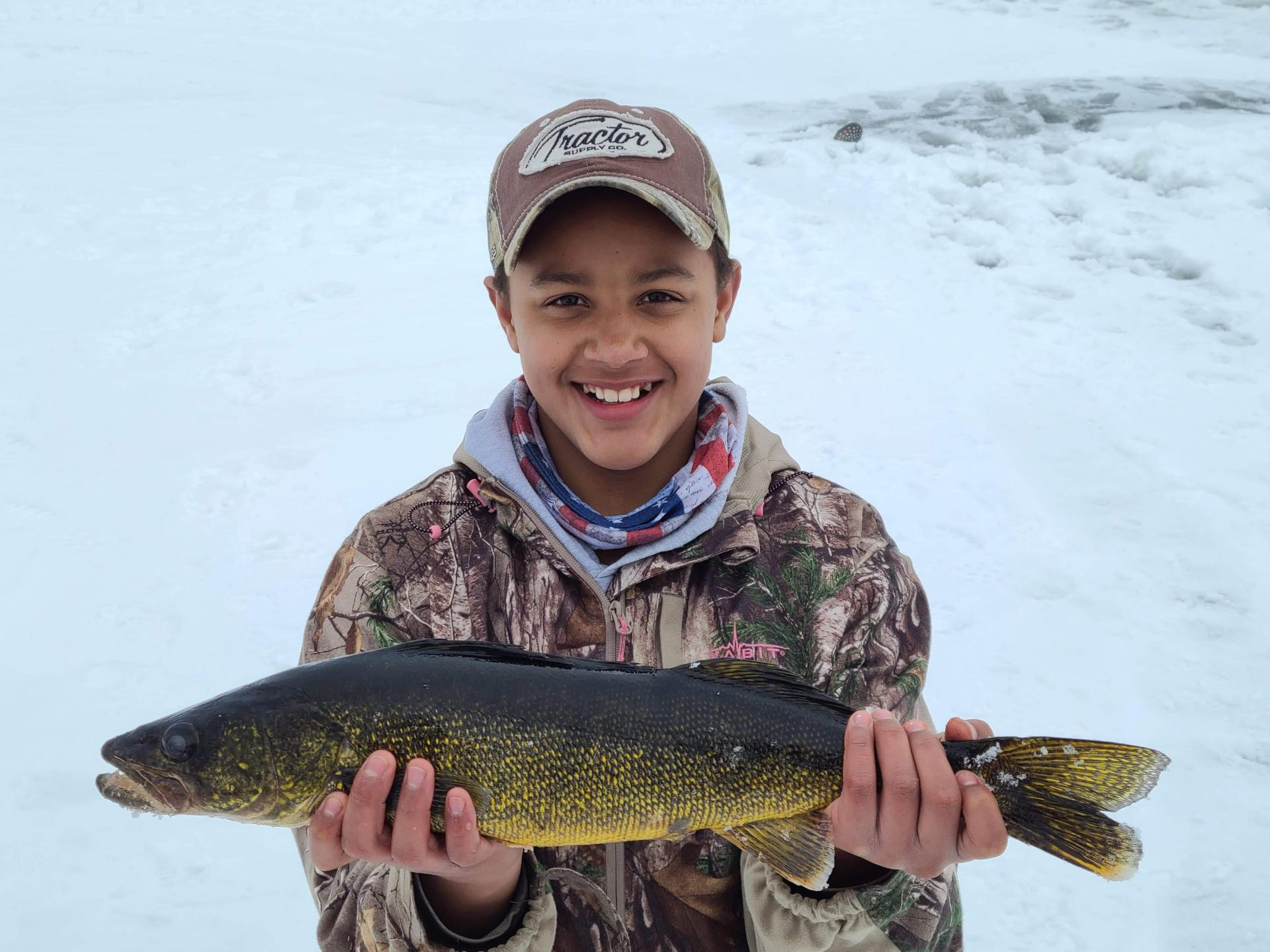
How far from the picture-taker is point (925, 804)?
2.15 meters

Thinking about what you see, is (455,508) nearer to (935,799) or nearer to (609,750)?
(609,750)

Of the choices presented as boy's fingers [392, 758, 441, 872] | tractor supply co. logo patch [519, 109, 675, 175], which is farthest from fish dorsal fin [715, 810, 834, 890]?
tractor supply co. logo patch [519, 109, 675, 175]

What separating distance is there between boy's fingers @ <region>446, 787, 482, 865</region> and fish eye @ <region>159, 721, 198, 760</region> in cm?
59

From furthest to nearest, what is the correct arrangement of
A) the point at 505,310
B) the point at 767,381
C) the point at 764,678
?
the point at 767,381 < the point at 505,310 < the point at 764,678

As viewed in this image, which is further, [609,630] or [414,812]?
[609,630]

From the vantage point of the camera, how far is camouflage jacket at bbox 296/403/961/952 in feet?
8.53

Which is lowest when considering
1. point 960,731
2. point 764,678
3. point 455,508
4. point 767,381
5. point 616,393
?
point 960,731

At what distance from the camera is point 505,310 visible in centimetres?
284

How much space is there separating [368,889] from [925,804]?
1329mm

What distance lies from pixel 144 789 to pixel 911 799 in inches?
64.6

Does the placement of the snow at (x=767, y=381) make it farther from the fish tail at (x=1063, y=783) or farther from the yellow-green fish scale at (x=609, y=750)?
the yellow-green fish scale at (x=609, y=750)

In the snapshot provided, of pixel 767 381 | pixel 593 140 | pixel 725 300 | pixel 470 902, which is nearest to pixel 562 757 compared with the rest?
pixel 470 902

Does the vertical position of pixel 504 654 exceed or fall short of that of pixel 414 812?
it exceeds it

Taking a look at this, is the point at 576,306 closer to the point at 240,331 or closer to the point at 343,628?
the point at 343,628
